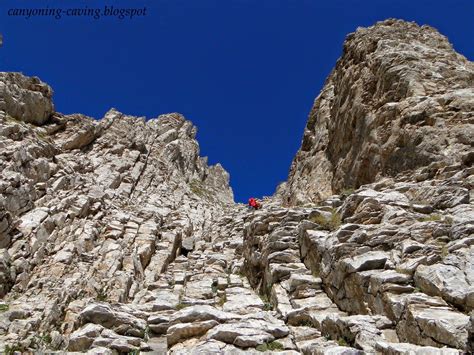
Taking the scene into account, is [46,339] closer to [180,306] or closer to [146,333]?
[146,333]

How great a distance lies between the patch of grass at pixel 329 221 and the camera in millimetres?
23234

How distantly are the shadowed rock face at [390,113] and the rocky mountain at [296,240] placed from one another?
0.58 feet

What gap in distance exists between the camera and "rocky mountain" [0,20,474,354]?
558 inches

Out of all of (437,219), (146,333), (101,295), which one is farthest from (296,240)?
(101,295)

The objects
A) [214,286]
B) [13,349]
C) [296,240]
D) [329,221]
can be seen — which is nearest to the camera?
[13,349]

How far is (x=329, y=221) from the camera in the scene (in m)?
24.0

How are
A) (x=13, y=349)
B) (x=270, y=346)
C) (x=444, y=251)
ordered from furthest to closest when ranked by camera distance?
(x=13, y=349) → (x=444, y=251) → (x=270, y=346)

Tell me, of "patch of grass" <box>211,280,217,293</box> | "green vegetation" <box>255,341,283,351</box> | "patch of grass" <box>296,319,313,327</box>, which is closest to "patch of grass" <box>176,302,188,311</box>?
"patch of grass" <box>211,280,217,293</box>

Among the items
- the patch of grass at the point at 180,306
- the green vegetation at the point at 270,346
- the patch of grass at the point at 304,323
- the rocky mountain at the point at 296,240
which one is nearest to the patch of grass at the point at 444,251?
the rocky mountain at the point at 296,240

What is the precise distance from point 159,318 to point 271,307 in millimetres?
5830

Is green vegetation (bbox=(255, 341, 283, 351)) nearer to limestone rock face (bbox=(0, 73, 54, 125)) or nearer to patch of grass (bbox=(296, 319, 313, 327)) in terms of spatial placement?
patch of grass (bbox=(296, 319, 313, 327))

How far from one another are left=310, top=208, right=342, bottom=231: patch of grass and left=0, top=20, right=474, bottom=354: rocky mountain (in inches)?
→ 5.5

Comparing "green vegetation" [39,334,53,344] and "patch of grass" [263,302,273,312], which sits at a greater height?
"patch of grass" [263,302,273,312]

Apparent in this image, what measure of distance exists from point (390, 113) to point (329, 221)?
43.1ft
